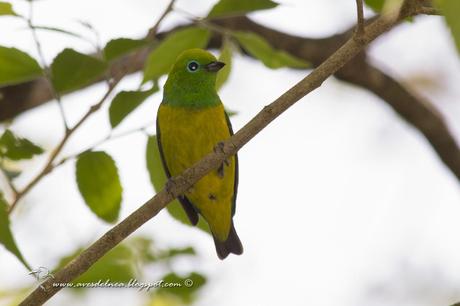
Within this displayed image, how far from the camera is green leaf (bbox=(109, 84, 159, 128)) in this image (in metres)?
2.45

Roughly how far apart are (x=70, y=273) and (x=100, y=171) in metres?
0.48

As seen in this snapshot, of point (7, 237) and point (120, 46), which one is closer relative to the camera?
point (7, 237)

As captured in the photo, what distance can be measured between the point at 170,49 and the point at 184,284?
3.02 feet

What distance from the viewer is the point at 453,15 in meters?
0.79

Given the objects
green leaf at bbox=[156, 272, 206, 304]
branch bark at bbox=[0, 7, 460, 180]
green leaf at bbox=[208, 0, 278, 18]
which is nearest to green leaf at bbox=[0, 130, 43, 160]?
green leaf at bbox=[156, 272, 206, 304]

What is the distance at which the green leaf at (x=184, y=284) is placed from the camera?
7.88ft

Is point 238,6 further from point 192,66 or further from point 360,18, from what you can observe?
point 192,66

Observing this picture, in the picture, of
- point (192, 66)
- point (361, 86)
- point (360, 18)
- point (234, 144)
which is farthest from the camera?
point (361, 86)

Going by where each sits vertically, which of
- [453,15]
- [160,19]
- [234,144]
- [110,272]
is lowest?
[110,272]

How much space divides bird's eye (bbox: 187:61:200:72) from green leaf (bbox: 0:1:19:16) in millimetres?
1829

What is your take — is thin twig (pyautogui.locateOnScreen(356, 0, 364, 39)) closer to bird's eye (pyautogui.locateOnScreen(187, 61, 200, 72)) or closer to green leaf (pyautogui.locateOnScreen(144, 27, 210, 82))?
green leaf (pyautogui.locateOnScreen(144, 27, 210, 82))

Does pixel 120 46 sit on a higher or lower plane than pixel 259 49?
higher

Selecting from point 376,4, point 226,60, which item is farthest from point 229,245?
point 376,4

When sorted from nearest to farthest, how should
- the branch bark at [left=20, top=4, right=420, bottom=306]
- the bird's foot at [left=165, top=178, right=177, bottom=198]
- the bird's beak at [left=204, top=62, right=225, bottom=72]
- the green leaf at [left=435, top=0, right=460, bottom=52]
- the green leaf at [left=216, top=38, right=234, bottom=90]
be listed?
the green leaf at [left=435, top=0, right=460, bottom=52]
the branch bark at [left=20, top=4, right=420, bottom=306]
the bird's foot at [left=165, top=178, right=177, bottom=198]
the green leaf at [left=216, top=38, right=234, bottom=90]
the bird's beak at [left=204, top=62, right=225, bottom=72]
